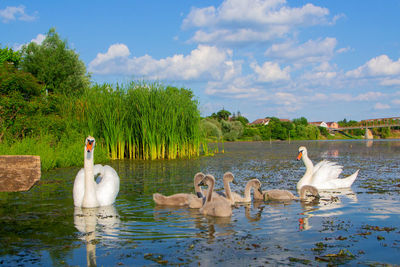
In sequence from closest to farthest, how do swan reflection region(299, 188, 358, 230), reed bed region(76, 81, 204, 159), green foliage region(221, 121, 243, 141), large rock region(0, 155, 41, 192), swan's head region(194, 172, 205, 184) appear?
1. large rock region(0, 155, 41, 192)
2. swan reflection region(299, 188, 358, 230)
3. swan's head region(194, 172, 205, 184)
4. reed bed region(76, 81, 204, 159)
5. green foliage region(221, 121, 243, 141)

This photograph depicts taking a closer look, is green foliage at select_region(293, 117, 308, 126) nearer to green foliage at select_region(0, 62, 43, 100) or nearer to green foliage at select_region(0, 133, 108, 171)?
green foliage at select_region(0, 62, 43, 100)

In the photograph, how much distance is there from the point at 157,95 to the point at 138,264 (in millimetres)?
17352

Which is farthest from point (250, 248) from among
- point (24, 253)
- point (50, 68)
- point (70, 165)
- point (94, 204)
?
point (50, 68)

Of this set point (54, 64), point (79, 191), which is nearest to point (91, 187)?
point (79, 191)

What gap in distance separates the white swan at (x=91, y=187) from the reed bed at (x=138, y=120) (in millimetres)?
11835

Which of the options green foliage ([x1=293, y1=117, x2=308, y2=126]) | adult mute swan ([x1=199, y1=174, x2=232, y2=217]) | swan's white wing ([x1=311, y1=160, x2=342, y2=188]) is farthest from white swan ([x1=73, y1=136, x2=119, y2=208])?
green foliage ([x1=293, y1=117, x2=308, y2=126])

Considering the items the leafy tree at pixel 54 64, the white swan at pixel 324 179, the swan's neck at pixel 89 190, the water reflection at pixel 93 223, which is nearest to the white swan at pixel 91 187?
the swan's neck at pixel 89 190

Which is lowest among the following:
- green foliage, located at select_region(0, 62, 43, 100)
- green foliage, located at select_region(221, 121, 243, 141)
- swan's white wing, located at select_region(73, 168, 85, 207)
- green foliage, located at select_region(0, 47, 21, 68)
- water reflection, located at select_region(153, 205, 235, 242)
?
water reflection, located at select_region(153, 205, 235, 242)

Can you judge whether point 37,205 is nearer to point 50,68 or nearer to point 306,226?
point 306,226

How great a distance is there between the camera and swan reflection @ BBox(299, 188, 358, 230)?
24.8 feet

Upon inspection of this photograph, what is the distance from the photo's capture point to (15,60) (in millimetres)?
34344

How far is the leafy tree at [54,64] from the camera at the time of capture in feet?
104

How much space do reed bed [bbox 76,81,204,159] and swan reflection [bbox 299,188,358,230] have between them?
38.2ft

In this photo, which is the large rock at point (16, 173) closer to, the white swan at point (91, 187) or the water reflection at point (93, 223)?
the water reflection at point (93, 223)
